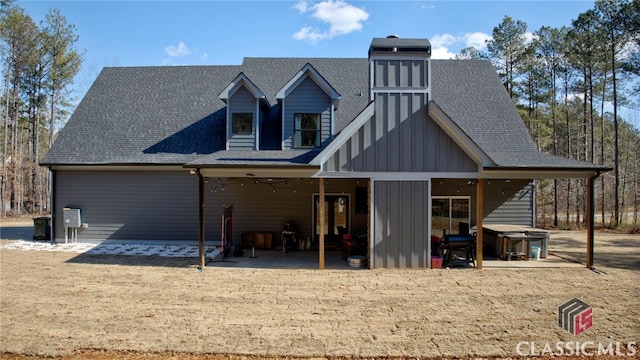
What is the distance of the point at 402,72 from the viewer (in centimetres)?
1038

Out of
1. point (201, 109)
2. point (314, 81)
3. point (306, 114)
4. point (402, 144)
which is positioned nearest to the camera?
point (402, 144)

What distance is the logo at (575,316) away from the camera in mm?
6370

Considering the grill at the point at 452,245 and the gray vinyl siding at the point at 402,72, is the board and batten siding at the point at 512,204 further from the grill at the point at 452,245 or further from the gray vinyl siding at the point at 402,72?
the gray vinyl siding at the point at 402,72

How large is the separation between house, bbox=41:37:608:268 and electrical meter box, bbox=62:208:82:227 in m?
0.17

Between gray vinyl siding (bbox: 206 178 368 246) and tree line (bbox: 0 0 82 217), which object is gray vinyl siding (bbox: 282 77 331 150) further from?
tree line (bbox: 0 0 82 217)

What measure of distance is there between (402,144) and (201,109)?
30.2ft

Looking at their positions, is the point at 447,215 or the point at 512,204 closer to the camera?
the point at 447,215

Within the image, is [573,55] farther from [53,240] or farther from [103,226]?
[53,240]

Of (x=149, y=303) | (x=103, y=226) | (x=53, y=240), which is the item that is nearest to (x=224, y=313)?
(x=149, y=303)

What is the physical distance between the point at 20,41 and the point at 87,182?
1831 cm

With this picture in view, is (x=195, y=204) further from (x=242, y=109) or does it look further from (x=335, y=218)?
(x=335, y=218)

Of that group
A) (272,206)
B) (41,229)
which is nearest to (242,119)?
(272,206)

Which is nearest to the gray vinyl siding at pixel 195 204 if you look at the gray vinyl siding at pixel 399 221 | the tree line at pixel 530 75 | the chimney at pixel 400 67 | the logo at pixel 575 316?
the gray vinyl siding at pixel 399 221

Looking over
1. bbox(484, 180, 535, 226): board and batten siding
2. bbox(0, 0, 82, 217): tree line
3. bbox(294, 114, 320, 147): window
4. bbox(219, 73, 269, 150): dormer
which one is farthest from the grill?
bbox(0, 0, 82, 217): tree line
